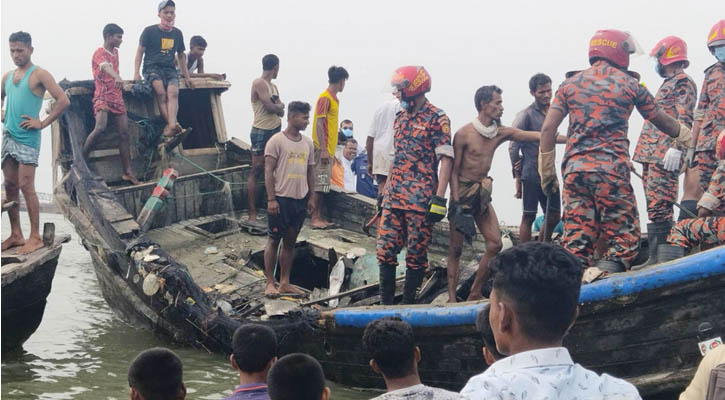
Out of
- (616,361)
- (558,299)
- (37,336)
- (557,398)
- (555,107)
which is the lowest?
(37,336)

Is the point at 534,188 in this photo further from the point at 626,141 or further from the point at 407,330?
the point at 407,330

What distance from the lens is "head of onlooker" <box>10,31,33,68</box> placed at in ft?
23.9

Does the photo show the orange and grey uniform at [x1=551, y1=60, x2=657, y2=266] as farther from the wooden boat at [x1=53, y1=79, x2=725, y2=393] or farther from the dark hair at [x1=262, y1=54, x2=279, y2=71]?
the dark hair at [x1=262, y1=54, x2=279, y2=71]

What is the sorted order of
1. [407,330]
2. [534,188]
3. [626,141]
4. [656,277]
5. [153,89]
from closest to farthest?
[407,330]
[656,277]
[626,141]
[534,188]
[153,89]

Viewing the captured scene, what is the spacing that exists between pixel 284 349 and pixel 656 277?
308 centimetres

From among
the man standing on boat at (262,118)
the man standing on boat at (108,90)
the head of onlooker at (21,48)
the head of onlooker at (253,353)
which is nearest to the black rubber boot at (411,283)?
the head of onlooker at (253,353)

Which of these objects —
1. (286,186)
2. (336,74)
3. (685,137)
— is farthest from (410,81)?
(336,74)

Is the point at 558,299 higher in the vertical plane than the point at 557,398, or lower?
higher

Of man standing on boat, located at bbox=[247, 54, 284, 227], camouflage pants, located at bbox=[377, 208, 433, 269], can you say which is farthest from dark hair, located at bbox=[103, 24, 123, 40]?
camouflage pants, located at bbox=[377, 208, 433, 269]

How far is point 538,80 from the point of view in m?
7.45

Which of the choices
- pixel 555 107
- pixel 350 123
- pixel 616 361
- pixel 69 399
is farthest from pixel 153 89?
pixel 616 361

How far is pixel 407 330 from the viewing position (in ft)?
11.5

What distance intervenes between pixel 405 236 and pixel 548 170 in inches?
52.1

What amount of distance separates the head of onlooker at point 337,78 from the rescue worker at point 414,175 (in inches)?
104
